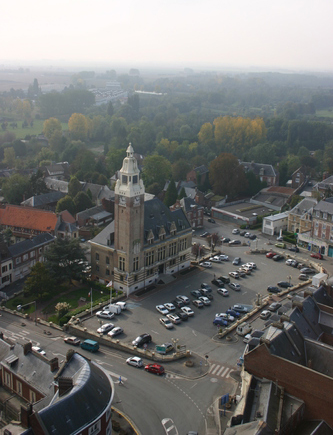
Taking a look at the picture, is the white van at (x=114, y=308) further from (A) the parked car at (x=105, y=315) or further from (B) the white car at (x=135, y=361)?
(B) the white car at (x=135, y=361)

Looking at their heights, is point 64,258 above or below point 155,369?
above

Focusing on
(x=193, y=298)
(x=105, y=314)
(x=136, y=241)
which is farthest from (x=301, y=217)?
(x=105, y=314)

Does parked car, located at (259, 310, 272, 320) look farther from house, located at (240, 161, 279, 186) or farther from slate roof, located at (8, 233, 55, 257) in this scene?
house, located at (240, 161, 279, 186)

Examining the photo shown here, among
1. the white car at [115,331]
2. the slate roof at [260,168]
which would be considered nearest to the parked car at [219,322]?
the white car at [115,331]

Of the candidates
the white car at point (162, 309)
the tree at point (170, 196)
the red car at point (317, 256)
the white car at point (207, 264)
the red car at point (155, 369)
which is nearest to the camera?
the red car at point (155, 369)

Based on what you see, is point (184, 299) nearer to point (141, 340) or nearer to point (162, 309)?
point (162, 309)

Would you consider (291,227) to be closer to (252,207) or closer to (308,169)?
(252,207)

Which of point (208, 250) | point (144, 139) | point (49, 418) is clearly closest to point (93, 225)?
point (208, 250)
